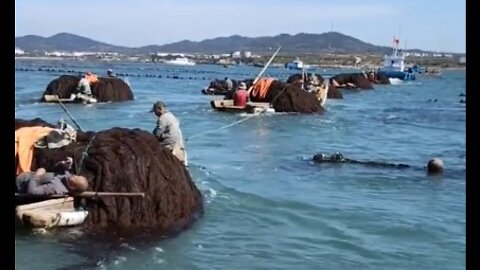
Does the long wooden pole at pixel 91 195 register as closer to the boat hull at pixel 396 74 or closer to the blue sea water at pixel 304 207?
the blue sea water at pixel 304 207

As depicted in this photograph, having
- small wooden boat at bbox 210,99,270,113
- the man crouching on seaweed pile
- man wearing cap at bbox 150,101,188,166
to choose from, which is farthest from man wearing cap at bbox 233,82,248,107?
the man crouching on seaweed pile

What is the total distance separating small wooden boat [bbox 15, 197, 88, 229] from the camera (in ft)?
29.5

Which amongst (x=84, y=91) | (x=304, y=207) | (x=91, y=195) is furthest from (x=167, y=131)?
(x=84, y=91)

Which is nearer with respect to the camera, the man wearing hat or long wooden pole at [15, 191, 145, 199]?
long wooden pole at [15, 191, 145, 199]

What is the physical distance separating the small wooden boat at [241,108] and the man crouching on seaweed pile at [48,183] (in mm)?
22768

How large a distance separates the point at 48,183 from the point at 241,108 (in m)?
23.3

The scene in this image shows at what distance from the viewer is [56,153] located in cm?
1041

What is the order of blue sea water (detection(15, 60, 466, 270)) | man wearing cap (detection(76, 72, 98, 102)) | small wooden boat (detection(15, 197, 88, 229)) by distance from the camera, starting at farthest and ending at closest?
1. man wearing cap (detection(76, 72, 98, 102))
2. blue sea water (detection(15, 60, 466, 270))
3. small wooden boat (detection(15, 197, 88, 229))

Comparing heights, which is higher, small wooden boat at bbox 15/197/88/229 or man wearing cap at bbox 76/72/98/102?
man wearing cap at bbox 76/72/98/102

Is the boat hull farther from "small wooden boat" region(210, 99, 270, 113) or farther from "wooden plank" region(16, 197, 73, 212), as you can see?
"wooden plank" region(16, 197, 73, 212)

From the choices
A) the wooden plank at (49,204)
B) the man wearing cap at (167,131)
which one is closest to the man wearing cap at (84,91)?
the man wearing cap at (167,131)

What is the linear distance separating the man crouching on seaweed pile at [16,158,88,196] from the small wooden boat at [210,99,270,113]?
22.8 metres

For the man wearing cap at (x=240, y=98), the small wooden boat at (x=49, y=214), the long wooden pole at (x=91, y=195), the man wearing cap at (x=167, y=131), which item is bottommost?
the small wooden boat at (x=49, y=214)

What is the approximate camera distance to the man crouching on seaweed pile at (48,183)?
30.6 ft
